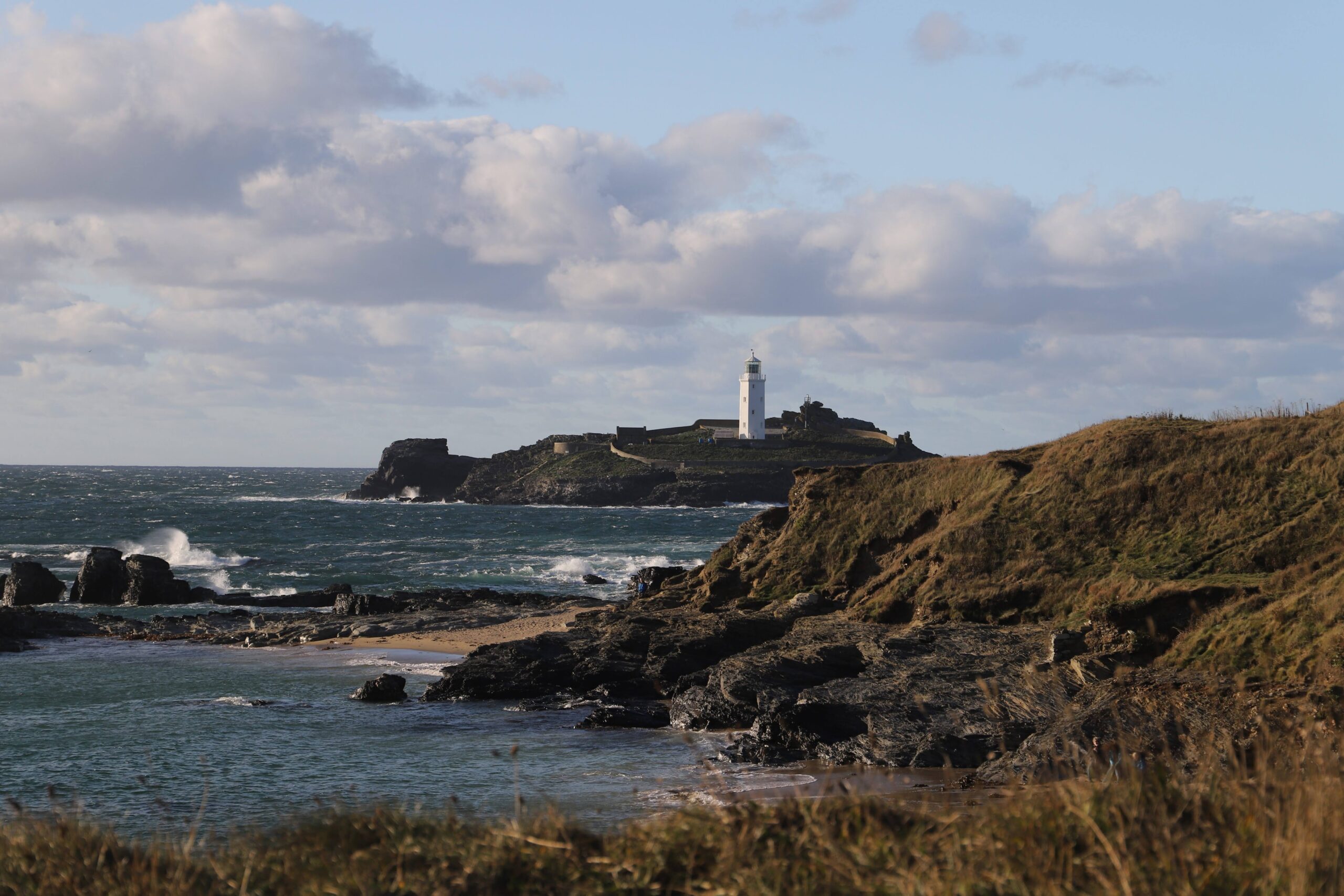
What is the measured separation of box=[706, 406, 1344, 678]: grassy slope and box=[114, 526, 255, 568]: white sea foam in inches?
1688

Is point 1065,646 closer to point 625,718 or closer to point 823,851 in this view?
point 625,718

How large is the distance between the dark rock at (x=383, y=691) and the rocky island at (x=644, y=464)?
10128cm

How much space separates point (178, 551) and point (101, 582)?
78.7 ft

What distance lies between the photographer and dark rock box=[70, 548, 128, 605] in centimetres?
4516

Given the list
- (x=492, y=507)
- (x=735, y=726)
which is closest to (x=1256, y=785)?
(x=735, y=726)

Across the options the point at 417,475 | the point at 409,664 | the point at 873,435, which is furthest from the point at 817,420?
the point at 409,664

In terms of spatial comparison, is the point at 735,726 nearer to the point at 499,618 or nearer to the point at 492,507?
the point at 499,618

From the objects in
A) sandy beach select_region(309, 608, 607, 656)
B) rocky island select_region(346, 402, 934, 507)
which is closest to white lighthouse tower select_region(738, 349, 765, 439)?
rocky island select_region(346, 402, 934, 507)

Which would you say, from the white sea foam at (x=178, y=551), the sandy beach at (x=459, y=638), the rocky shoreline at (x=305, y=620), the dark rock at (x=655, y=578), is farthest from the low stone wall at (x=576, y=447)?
the sandy beach at (x=459, y=638)

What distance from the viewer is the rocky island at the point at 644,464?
442 ft

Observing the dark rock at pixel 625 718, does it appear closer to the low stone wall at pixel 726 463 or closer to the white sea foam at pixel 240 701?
the white sea foam at pixel 240 701

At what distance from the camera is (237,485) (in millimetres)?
189625

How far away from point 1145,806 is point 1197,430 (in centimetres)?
2063

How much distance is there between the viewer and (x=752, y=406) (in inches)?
5551
